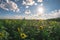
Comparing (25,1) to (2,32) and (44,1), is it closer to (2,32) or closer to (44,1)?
(44,1)

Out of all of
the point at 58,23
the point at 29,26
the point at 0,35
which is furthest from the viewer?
the point at 58,23

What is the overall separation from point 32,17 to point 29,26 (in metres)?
0.41

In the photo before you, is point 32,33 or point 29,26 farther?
point 29,26

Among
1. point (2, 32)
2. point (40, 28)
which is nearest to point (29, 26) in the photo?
point (40, 28)

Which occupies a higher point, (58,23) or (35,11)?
(35,11)

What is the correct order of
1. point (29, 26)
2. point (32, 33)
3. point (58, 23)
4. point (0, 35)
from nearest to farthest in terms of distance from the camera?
point (0, 35) → point (32, 33) → point (29, 26) → point (58, 23)

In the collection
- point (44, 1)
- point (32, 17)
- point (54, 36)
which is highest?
point (44, 1)

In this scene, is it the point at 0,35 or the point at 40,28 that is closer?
the point at 0,35

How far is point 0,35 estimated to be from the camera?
2.79 m

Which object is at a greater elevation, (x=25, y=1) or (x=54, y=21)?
(x=25, y=1)

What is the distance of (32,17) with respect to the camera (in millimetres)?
3672

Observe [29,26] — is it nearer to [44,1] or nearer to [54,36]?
[54,36]

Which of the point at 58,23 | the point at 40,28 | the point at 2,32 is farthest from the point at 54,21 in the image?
the point at 2,32

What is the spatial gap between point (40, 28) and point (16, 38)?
418 mm
